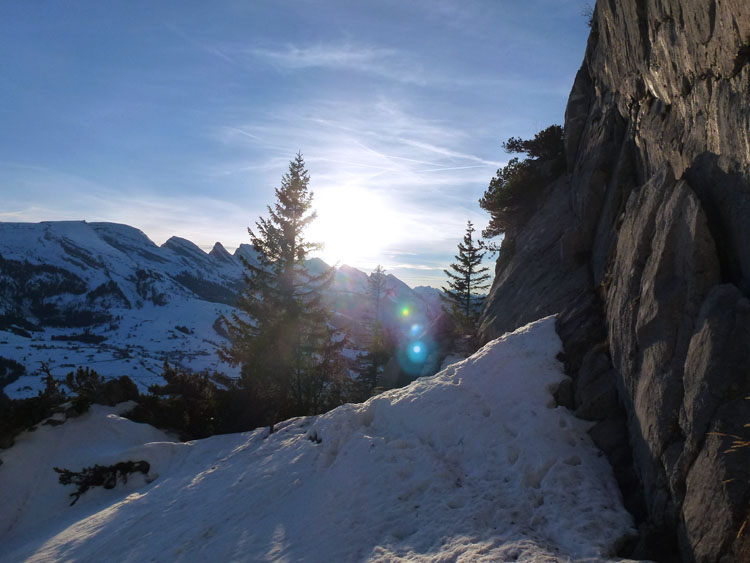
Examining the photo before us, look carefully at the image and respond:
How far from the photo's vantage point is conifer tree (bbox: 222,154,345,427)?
25203 mm

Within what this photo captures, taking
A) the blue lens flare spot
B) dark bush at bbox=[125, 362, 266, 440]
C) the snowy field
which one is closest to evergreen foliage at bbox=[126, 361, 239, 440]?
dark bush at bbox=[125, 362, 266, 440]

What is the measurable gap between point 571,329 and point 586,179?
6.61 m

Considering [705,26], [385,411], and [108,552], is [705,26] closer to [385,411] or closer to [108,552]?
[385,411]

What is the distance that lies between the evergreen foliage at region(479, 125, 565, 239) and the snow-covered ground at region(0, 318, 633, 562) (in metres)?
13.5

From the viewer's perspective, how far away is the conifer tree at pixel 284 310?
25.2 meters

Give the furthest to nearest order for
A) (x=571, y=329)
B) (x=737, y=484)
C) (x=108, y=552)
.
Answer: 1. (x=571, y=329)
2. (x=108, y=552)
3. (x=737, y=484)

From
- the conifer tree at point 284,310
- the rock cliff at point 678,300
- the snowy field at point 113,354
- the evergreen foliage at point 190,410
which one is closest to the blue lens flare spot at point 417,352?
the conifer tree at point 284,310

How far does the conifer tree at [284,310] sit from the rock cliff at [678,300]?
1783 centimetres

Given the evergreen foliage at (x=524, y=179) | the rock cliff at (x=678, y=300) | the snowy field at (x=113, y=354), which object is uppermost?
the evergreen foliage at (x=524, y=179)

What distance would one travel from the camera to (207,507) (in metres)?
10.4

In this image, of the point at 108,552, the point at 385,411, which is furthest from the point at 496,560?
the point at 108,552

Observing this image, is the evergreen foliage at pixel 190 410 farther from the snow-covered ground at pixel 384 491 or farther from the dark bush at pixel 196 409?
the snow-covered ground at pixel 384 491

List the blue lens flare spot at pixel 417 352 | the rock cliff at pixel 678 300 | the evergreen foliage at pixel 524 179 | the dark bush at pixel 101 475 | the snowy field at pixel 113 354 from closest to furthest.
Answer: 1. the rock cliff at pixel 678 300
2. the dark bush at pixel 101 475
3. the evergreen foliage at pixel 524 179
4. the blue lens flare spot at pixel 417 352
5. the snowy field at pixel 113 354

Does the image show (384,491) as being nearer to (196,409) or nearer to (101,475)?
(101,475)
